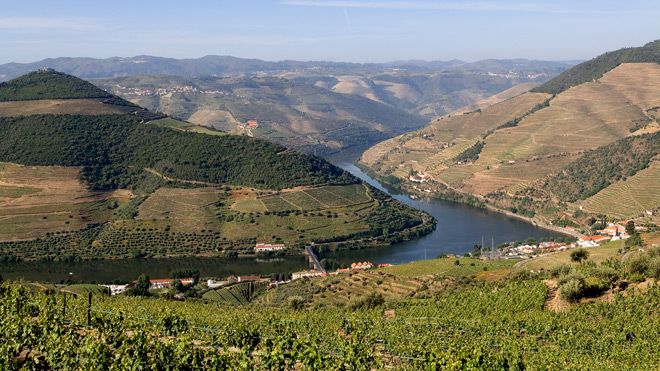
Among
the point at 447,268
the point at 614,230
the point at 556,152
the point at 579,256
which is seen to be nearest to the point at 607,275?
the point at 579,256

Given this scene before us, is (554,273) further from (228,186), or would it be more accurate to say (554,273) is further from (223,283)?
(228,186)

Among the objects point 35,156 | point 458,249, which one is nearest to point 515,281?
point 458,249

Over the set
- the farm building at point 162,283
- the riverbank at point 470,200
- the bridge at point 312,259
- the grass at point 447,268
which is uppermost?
the grass at point 447,268

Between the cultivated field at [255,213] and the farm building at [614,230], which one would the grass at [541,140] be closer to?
the farm building at [614,230]

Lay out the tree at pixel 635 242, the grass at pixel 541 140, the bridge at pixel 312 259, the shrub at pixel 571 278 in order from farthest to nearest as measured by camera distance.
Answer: the grass at pixel 541 140, the bridge at pixel 312 259, the tree at pixel 635 242, the shrub at pixel 571 278

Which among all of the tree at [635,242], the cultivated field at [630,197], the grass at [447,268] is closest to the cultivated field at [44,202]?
the grass at [447,268]

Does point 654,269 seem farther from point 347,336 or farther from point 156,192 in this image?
point 156,192

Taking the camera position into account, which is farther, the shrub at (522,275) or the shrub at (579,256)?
the shrub at (579,256)
